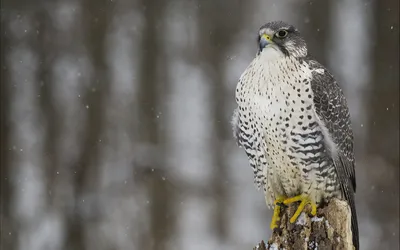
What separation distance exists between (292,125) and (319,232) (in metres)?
0.73

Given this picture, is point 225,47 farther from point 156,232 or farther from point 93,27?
point 156,232

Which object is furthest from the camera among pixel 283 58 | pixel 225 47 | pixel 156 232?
pixel 225 47

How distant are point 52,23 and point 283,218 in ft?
23.6

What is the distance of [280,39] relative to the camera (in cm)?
523

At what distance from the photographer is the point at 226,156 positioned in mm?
10883

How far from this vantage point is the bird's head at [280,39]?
17.0 ft

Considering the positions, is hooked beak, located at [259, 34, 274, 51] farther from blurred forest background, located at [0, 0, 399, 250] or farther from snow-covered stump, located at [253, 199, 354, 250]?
blurred forest background, located at [0, 0, 399, 250]

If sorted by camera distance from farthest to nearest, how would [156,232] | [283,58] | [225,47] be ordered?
1. [225,47]
2. [156,232]
3. [283,58]

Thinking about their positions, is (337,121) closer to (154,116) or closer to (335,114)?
(335,114)

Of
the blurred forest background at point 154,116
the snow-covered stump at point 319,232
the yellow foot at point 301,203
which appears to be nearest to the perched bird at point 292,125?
the yellow foot at point 301,203

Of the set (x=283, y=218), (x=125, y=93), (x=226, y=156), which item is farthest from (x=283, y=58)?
(x=125, y=93)

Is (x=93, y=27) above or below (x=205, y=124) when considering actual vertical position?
above

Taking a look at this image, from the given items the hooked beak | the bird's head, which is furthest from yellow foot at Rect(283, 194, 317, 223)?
the hooked beak

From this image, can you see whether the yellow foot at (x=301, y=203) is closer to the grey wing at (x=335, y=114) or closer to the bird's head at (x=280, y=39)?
the grey wing at (x=335, y=114)
